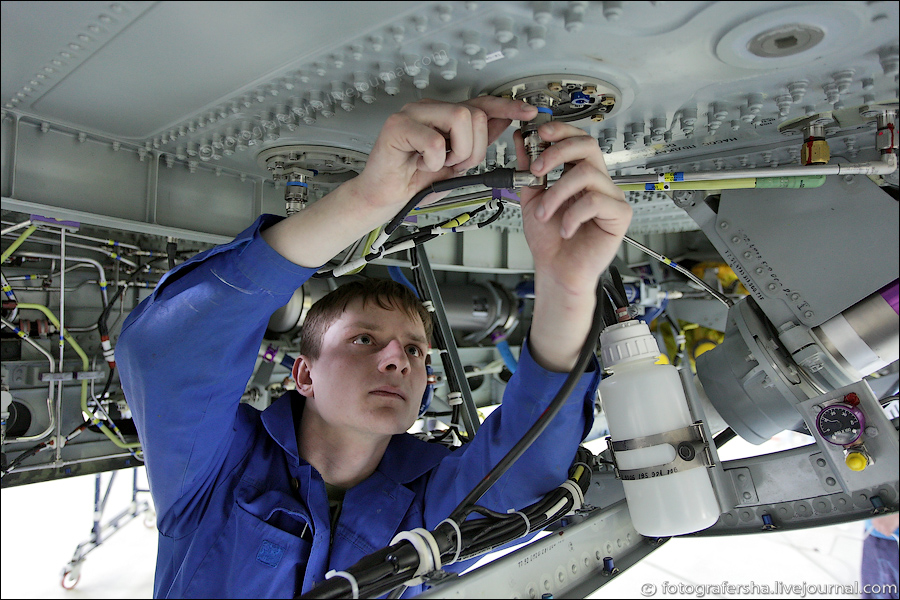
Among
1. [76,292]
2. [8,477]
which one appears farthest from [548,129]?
[8,477]

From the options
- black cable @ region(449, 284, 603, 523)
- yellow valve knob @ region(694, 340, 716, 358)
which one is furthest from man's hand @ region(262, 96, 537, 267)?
yellow valve knob @ region(694, 340, 716, 358)

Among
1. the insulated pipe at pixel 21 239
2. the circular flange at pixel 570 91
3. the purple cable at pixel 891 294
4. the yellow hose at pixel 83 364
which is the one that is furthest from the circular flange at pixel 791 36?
the yellow hose at pixel 83 364

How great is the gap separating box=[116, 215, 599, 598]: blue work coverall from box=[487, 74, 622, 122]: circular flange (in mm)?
498

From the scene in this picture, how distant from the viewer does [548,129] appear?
914mm

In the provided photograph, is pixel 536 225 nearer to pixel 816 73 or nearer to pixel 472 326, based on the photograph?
pixel 816 73

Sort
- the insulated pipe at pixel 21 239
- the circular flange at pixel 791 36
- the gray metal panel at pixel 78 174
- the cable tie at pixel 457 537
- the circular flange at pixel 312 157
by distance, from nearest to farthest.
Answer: the circular flange at pixel 791 36 → the cable tie at pixel 457 537 → the gray metal panel at pixel 78 174 → the circular flange at pixel 312 157 → the insulated pipe at pixel 21 239

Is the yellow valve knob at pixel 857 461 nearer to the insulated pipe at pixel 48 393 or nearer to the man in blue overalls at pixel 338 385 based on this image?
the man in blue overalls at pixel 338 385

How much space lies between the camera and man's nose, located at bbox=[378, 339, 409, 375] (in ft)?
4.55

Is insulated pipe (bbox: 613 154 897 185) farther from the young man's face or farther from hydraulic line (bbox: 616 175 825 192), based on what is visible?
the young man's face

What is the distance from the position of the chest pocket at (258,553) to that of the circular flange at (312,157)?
841mm

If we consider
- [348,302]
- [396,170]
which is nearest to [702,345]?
[348,302]

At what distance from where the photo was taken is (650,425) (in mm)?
1085

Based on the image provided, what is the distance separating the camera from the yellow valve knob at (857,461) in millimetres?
1129

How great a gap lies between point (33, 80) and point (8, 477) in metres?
1.82
